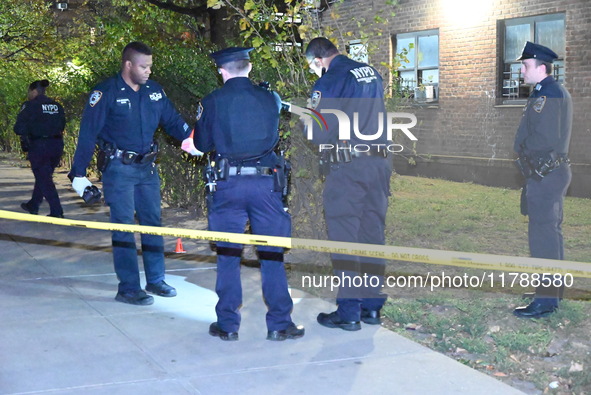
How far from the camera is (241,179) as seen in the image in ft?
19.8

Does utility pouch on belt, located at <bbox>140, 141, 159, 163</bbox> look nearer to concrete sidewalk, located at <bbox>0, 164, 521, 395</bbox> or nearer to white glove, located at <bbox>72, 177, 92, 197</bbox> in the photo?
white glove, located at <bbox>72, 177, 92, 197</bbox>

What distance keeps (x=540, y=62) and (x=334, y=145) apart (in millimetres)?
1628

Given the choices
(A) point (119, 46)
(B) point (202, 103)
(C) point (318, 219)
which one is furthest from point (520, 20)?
(B) point (202, 103)

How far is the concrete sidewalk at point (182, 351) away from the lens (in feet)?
17.1

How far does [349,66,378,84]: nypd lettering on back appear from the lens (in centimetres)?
624

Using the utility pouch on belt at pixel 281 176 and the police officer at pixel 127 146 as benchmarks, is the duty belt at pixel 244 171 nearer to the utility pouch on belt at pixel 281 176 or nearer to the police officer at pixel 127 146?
the utility pouch on belt at pixel 281 176

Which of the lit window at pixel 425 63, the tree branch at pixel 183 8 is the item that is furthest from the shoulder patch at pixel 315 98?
the lit window at pixel 425 63

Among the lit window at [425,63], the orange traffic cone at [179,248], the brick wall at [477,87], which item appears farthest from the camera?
the lit window at [425,63]

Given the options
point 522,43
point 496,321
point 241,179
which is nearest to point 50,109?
point 241,179

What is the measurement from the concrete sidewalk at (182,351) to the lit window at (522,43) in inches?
374

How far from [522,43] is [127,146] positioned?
10863 mm

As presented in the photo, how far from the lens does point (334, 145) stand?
6.33 metres

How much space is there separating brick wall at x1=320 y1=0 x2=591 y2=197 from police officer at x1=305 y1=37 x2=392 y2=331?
8.78m

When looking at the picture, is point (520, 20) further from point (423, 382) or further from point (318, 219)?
point (423, 382)
